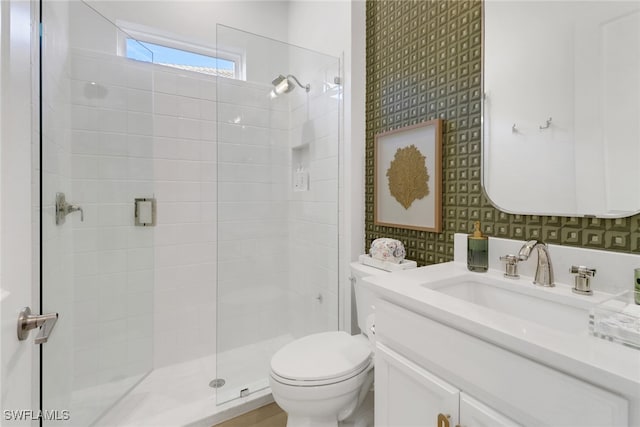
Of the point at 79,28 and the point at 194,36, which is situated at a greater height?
the point at 194,36

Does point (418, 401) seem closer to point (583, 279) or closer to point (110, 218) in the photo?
point (583, 279)

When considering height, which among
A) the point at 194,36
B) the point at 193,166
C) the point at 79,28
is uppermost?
the point at 194,36

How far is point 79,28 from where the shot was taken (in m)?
1.55

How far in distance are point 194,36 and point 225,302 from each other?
190 cm

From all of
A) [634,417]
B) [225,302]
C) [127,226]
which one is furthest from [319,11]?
[634,417]

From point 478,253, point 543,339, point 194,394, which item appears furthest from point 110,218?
point 543,339

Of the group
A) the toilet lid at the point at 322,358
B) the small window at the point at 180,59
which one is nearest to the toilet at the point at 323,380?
the toilet lid at the point at 322,358

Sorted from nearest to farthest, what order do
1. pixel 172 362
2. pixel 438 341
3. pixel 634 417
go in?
1. pixel 634 417
2. pixel 438 341
3. pixel 172 362

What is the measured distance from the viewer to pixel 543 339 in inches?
22.6

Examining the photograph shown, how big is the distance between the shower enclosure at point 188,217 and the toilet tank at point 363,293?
326 mm

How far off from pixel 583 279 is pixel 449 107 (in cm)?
81

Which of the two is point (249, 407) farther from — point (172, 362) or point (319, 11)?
point (319, 11)

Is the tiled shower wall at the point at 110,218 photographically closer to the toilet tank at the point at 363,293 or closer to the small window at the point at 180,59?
the small window at the point at 180,59

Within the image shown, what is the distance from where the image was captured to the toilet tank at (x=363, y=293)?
1.45 meters
